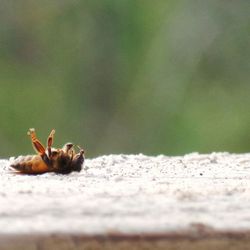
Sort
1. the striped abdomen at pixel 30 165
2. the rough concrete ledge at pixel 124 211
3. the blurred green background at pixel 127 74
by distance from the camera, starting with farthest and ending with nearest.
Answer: the blurred green background at pixel 127 74, the striped abdomen at pixel 30 165, the rough concrete ledge at pixel 124 211

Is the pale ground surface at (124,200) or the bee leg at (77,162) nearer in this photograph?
the pale ground surface at (124,200)

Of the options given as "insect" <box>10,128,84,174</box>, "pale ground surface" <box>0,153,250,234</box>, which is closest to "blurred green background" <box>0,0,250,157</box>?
"insect" <box>10,128,84,174</box>

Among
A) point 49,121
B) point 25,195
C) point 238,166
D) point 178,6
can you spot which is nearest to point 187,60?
point 178,6

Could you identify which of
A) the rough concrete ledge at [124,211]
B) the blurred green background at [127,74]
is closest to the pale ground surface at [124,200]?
the rough concrete ledge at [124,211]

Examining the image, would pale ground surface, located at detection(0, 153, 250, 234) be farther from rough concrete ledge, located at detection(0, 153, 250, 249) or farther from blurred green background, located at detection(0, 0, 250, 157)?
blurred green background, located at detection(0, 0, 250, 157)

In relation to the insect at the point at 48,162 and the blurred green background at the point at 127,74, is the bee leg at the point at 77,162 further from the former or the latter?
the blurred green background at the point at 127,74

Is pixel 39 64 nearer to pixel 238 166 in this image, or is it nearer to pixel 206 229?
pixel 238 166

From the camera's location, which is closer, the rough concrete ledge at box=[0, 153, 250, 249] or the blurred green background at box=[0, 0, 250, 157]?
the rough concrete ledge at box=[0, 153, 250, 249]
